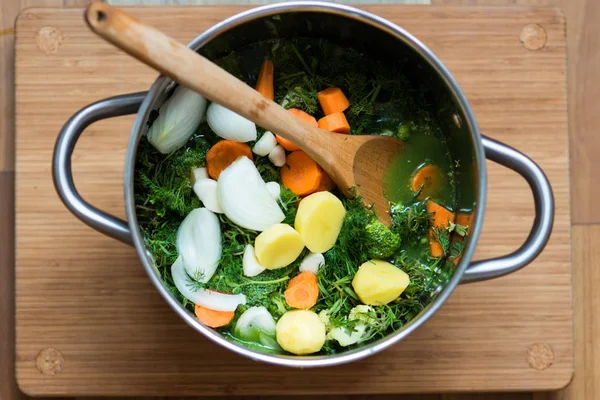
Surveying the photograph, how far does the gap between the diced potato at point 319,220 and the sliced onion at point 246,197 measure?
0.06 meters

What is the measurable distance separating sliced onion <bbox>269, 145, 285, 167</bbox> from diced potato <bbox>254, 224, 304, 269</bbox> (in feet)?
0.46

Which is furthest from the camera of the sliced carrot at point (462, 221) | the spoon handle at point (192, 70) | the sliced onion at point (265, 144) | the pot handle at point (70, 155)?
the sliced onion at point (265, 144)

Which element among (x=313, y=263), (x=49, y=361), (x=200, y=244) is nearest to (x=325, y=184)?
(x=313, y=263)

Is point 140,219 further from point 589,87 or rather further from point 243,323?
point 589,87

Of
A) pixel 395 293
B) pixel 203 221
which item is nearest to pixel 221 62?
pixel 203 221

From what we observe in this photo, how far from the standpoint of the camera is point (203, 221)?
1343 mm

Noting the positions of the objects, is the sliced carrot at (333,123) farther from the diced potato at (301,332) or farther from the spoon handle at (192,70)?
the diced potato at (301,332)

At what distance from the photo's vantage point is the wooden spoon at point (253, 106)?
973 millimetres

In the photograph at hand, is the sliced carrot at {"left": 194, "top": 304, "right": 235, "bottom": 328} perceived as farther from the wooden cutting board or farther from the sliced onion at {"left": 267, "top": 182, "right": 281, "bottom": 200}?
the sliced onion at {"left": 267, "top": 182, "right": 281, "bottom": 200}

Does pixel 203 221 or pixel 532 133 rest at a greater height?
pixel 532 133

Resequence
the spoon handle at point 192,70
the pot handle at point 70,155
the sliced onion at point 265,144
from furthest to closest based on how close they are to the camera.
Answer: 1. the sliced onion at point 265,144
2. the pot handle at point 70,155
3. the spoon handle at point 192,70

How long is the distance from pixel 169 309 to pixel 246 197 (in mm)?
311

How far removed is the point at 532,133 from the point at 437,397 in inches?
24.3

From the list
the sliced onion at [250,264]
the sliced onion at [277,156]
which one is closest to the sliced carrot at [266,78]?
the sliced onion at [277,156]
